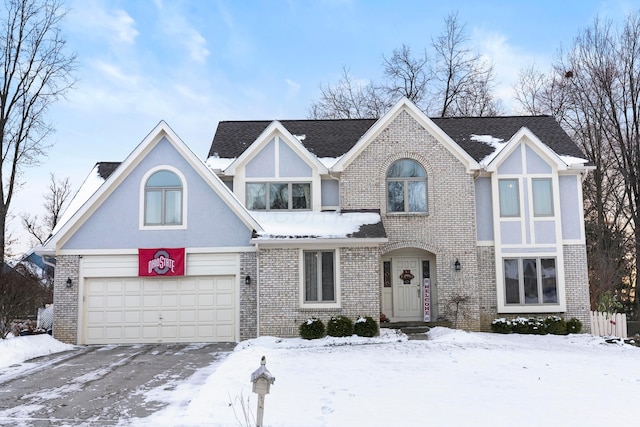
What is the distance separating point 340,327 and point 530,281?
672 cm

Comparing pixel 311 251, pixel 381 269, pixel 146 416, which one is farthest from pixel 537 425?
pixel 381 269

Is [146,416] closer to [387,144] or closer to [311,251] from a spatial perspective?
[311,251]

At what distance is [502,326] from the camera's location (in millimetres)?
18297

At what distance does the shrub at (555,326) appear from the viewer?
18031mm

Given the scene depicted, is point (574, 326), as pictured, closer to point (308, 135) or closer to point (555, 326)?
point (555, 326)

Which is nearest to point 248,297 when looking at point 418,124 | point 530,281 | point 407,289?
point 407,289

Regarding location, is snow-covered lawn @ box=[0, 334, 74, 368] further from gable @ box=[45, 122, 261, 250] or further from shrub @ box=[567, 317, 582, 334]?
shrub @ box=[567, 317, 582, 334]

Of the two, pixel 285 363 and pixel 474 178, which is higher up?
pixel 474 178

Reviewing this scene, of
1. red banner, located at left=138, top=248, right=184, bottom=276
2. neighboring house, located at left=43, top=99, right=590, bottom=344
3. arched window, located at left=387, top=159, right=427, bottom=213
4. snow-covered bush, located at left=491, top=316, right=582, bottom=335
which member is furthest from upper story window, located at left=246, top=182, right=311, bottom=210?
snow-covered bush, located at left=491, top=316, right=582, bottom=335

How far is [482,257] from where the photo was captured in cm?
1923

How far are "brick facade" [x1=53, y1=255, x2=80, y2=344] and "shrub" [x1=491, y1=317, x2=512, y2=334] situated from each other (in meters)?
12.4

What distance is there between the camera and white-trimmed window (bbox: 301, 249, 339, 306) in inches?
680

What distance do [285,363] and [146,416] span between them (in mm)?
4009

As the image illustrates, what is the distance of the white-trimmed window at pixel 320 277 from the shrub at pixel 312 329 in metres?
0.69
